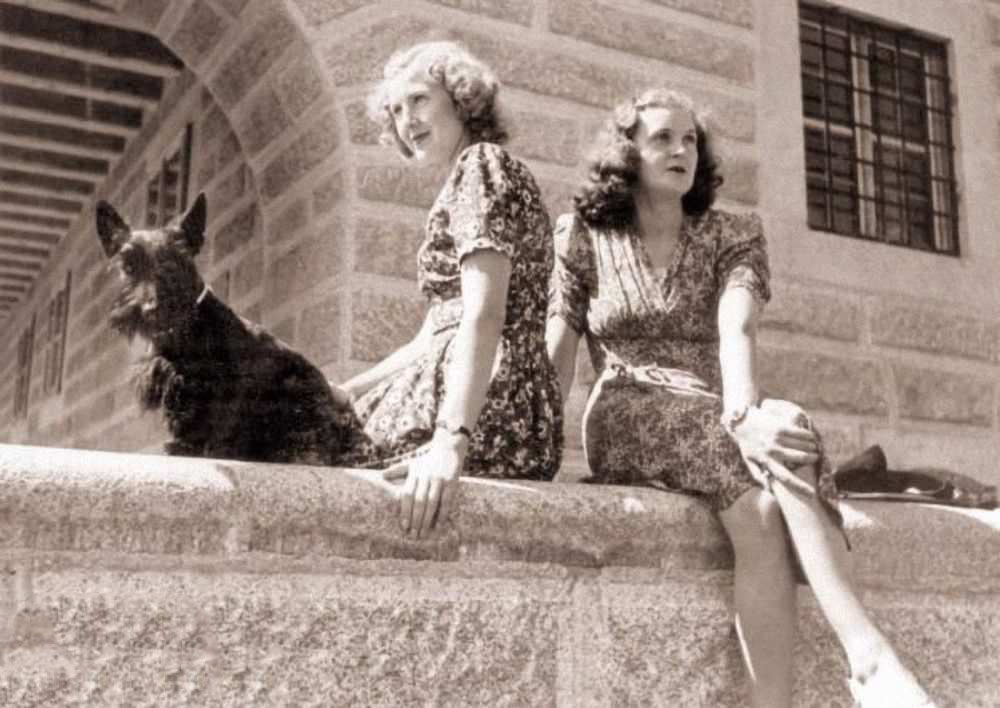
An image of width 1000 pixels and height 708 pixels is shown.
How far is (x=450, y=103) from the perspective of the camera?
274 centimetres

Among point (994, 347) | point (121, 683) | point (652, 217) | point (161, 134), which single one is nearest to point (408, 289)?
point (652, 217)

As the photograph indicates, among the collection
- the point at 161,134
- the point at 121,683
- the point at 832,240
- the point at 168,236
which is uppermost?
the point at 161,134

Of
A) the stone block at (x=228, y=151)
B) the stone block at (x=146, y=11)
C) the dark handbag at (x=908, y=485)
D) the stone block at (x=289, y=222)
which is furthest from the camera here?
the stone block at (x=228, y=151)

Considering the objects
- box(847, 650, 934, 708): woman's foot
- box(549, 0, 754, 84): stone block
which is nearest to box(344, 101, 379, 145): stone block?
box(549, 0, 754, 84): stone block

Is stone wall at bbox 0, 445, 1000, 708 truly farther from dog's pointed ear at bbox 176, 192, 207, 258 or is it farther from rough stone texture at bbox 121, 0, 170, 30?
rough stone texture at bbox 121, 0, 170, 30

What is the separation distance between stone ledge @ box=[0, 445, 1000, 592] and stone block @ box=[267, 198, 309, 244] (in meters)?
2.28

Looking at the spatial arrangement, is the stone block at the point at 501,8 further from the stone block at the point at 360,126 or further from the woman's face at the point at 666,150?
the woman's face at the point at 666,150

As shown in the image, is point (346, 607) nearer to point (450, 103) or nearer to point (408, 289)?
point (450, 103)

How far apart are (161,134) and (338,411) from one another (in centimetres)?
499

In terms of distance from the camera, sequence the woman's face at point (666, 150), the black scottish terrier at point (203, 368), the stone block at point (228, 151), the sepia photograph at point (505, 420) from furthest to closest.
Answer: the stone block at point (228, 151)
the woman's face at point (666, 150)
the black scottish terrier at point (203, 368)
the sepia photograph at point (505, 420)

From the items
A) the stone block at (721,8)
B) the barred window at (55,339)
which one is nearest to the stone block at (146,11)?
the stone block at (721,8)

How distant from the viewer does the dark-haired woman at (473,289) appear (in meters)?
2.48

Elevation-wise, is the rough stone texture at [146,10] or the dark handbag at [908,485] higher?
the rough stone texture at [146,10]

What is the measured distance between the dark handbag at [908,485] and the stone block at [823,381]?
994 mm
